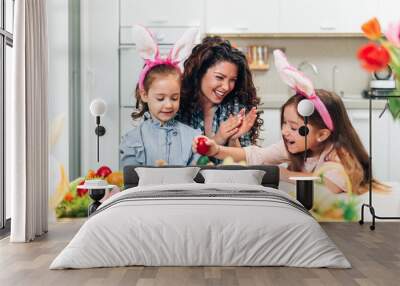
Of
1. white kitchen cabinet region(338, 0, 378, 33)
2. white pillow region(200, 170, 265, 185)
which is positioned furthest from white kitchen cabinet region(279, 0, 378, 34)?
white pillow region(200, 170, 265, 185)

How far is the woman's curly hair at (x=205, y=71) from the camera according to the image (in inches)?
249

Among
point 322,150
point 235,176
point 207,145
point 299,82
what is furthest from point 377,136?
point 207,145

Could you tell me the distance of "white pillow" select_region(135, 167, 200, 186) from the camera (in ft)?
18.7

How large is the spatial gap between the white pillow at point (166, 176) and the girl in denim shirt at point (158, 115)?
0.42m

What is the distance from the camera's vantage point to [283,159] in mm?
6359

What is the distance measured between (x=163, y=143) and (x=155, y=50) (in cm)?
105

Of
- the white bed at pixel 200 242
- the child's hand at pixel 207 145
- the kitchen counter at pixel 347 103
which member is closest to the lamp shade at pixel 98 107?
the child's hand at pixel 207 145

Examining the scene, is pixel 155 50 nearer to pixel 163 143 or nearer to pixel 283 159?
pixel 163 143

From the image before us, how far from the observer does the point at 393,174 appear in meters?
6.41

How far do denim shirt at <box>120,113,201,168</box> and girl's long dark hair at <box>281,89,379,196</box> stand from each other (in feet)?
3.80

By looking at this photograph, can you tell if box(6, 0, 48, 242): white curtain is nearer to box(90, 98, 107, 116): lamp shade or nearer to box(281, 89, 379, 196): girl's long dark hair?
box(90, 98, 107, 116): lamp shade

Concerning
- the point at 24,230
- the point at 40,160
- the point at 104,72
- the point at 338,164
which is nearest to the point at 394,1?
the point at 338,164

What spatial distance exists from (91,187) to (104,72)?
1.44 m

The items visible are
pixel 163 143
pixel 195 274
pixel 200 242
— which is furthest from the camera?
pixel 163 143
